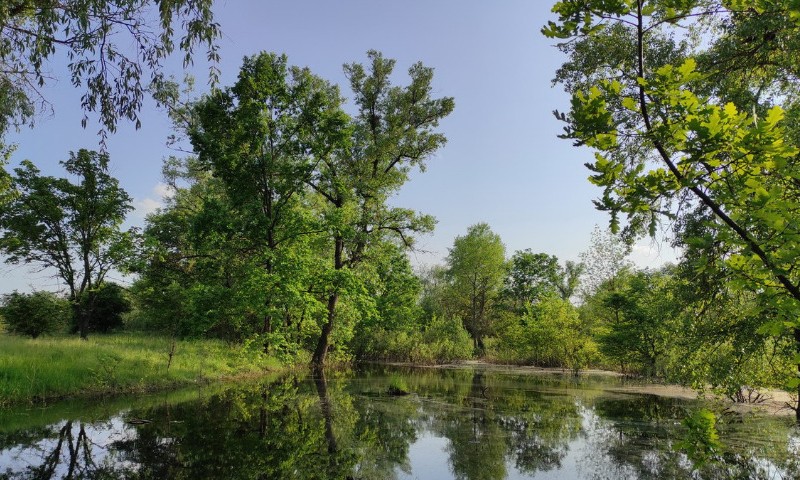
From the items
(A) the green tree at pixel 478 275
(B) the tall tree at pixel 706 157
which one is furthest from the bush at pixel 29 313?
(A) the green tree at pixel 478 275

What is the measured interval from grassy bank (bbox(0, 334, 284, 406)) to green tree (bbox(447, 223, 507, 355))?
3150cm

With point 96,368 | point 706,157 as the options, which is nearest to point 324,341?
point 96,368

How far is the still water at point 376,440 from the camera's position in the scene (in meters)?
7.15

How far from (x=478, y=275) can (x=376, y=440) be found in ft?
132

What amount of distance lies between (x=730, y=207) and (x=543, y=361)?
2957 centimetres

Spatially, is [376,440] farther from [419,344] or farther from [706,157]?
[419,344]

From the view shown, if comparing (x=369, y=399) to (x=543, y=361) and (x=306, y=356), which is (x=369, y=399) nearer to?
(x=306, y=356)

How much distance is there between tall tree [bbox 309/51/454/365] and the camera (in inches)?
914

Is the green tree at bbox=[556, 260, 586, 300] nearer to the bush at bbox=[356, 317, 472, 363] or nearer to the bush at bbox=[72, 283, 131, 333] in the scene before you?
the bush at bbox=[356, 317, 472, 363]

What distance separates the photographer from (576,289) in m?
51.5

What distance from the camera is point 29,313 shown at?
73.4 ft

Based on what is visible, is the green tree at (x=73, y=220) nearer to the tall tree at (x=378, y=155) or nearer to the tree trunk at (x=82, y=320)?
the tree trunk at (x=82, y=320)

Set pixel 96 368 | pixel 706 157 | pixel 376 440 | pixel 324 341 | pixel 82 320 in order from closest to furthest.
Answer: pixel 706 157 < pixel 376 440 < pixel 96 368 < pixel 82 320 < pixel 324 341

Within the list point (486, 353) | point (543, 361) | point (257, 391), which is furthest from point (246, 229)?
point (486, 353)
